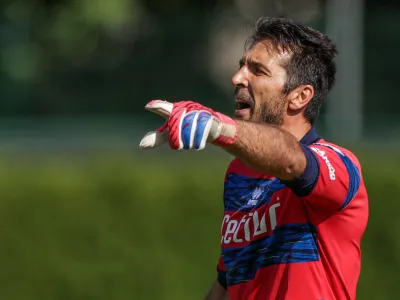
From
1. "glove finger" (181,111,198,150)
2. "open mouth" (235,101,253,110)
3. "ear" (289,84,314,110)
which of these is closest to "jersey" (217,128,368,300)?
"ear" (289,84,314,110)

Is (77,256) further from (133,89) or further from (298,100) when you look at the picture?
(298,100)

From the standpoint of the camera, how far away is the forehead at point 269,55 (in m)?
4.11

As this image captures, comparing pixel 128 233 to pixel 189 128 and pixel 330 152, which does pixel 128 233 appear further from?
pixel 189 128

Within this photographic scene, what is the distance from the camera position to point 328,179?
3.46 metres

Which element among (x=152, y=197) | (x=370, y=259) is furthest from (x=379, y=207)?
(x=152, y=197)

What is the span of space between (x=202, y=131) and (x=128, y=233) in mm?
4907

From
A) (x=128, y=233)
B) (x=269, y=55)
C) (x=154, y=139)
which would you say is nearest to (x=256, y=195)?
(x=269, y=55)

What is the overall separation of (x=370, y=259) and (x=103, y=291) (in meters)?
2.16

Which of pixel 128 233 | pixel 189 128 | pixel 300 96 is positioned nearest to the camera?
pixel 189 128

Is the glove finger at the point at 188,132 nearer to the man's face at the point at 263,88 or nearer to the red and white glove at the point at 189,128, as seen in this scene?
the red and white glove at the point at 189,128

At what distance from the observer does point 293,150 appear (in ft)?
10.9

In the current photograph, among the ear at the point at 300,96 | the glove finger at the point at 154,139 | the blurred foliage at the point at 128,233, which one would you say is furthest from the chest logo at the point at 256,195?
the blurred foliage at the point at 128,233

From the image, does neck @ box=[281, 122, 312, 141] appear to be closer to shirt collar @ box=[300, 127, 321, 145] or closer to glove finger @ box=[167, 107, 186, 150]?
shirt collar @ box=[300, 127, 321, 145]

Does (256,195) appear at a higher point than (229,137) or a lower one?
lower
